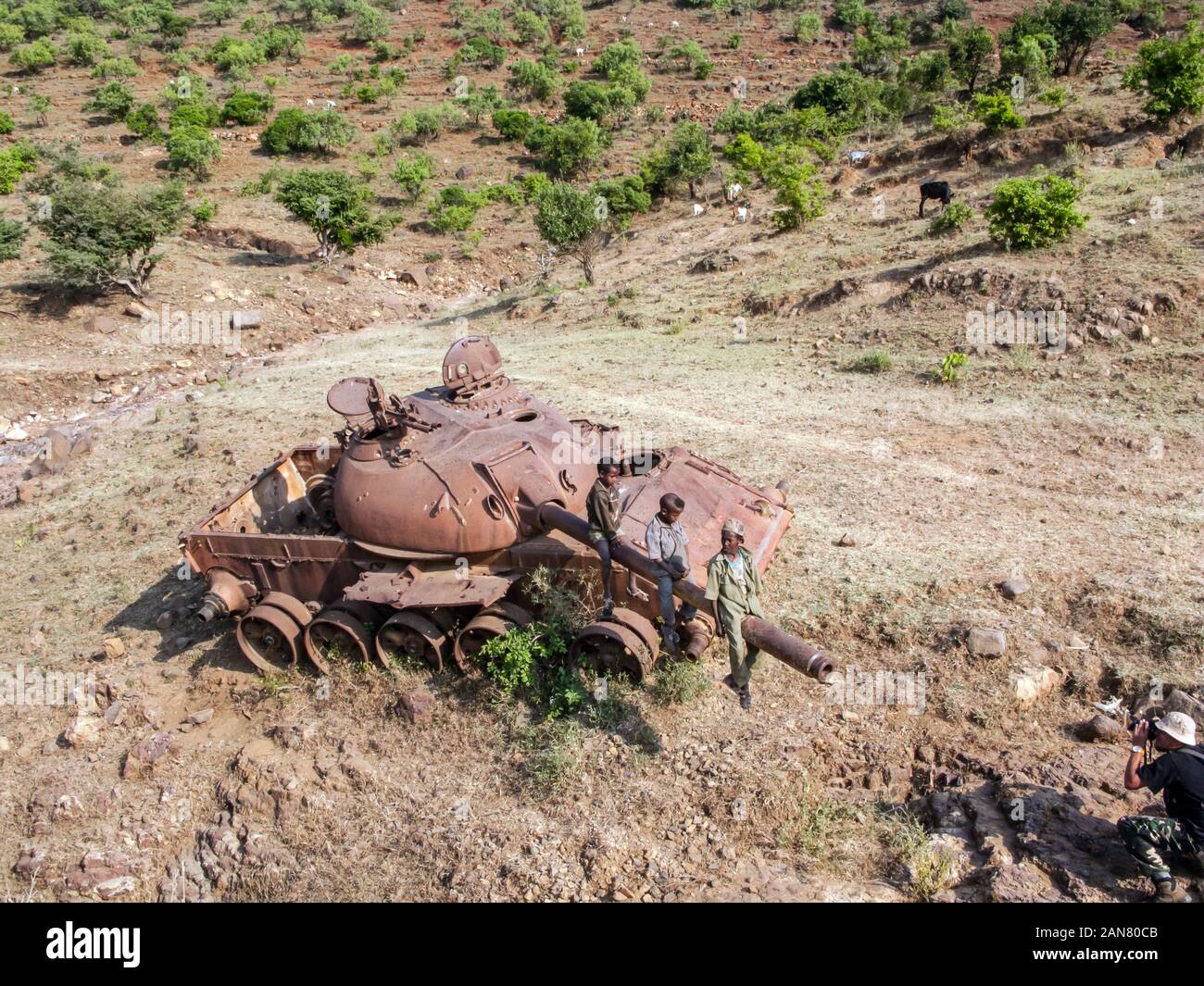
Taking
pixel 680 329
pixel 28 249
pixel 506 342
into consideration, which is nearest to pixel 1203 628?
pixel 680 329

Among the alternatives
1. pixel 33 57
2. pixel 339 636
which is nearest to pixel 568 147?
pixel 33 57

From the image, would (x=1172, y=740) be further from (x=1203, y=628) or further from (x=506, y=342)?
(x=506, y=342)

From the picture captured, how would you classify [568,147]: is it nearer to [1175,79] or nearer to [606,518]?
[1175,79]

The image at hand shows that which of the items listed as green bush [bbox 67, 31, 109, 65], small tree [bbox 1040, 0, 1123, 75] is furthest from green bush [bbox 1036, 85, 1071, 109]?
green bush [bbox 67, 31, 109, 65]

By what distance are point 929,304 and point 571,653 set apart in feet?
41.9

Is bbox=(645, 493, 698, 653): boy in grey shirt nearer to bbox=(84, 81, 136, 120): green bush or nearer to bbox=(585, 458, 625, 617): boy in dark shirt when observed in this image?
bbox=(585, 458, 625, 617): boy in dark shirt

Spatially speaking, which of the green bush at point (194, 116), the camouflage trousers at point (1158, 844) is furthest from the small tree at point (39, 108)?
the camouflage trousers at point (1158, 844)

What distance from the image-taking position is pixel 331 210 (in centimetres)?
2814

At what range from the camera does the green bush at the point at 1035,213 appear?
17.0 metres

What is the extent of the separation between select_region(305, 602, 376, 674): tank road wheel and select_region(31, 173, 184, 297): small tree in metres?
17.9

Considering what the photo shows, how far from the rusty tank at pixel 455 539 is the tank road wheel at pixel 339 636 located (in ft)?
Result: 0.06

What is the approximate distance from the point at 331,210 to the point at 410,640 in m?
23.5

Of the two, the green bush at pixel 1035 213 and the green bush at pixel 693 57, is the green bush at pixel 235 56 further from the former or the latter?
the green bush at pixel 1035 213

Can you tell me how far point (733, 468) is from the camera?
12.5 metres
